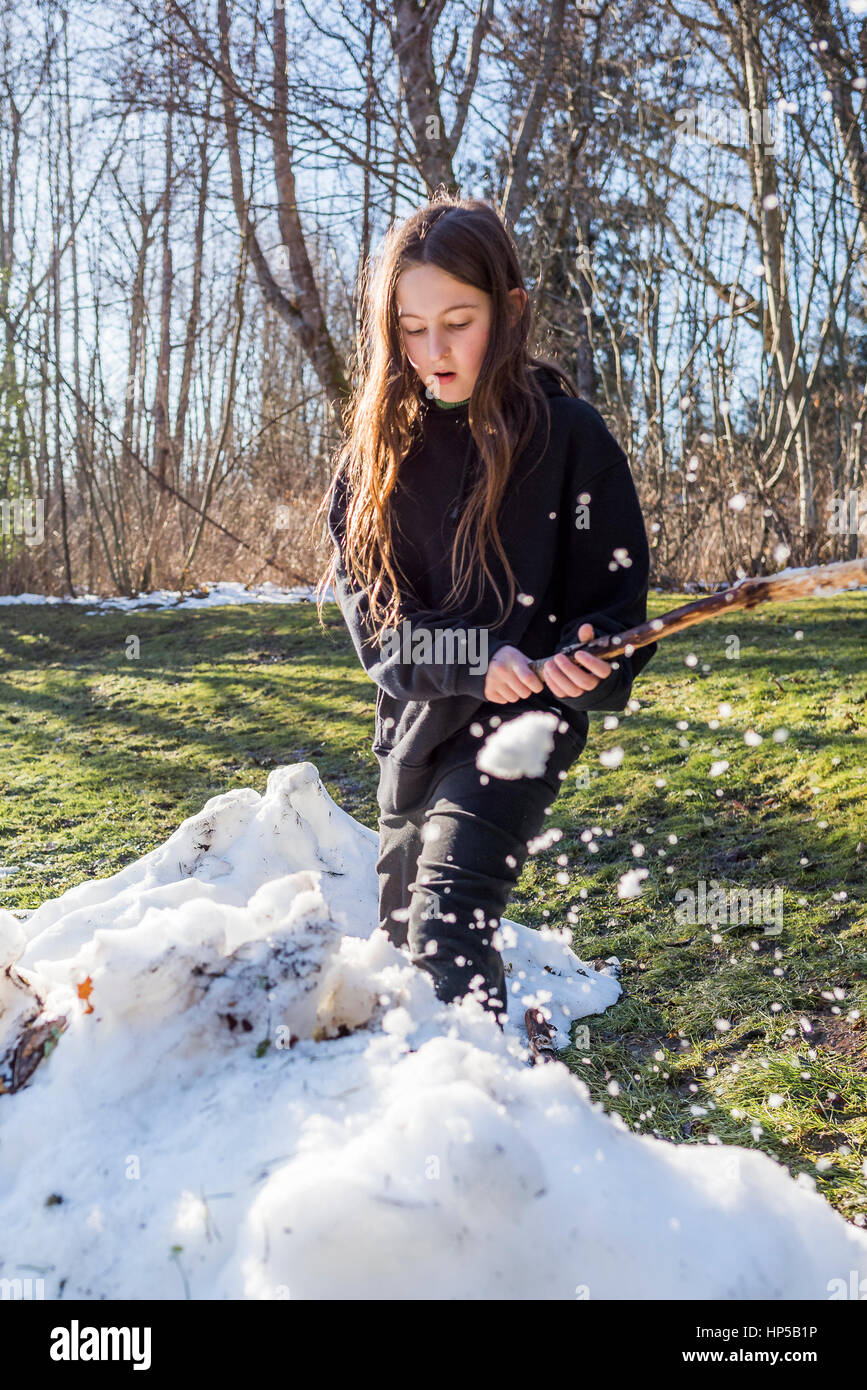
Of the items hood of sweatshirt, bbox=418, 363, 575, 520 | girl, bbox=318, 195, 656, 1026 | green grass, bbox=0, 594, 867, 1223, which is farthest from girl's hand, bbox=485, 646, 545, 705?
green grass, bbox=0, 594, 867, 1223

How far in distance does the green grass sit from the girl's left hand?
947 mm

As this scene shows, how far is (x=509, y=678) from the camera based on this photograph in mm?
2045

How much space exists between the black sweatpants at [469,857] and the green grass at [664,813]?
58 cm

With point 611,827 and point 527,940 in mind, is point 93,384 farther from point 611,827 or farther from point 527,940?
point 527,940

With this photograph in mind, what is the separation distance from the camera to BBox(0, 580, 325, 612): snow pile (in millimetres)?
9305

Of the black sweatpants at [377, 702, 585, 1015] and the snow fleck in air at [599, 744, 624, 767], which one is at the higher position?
the black sweatpants at [377, 702, 585, 1015]

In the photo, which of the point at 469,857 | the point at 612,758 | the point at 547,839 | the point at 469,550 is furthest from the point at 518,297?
the point at 612,758

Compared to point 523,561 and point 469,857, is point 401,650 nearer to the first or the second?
point 523,561

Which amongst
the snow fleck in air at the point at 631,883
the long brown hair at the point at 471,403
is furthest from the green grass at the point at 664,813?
the long brown hair at the point at 471,403

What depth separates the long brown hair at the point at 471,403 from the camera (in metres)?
2.20

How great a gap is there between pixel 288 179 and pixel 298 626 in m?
3.80

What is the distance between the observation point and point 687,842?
11.7ft

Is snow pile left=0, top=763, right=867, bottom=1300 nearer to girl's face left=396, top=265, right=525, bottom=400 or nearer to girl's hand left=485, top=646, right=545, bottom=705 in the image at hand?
girl's hand left=485, top=646, right=545, bottom=705
